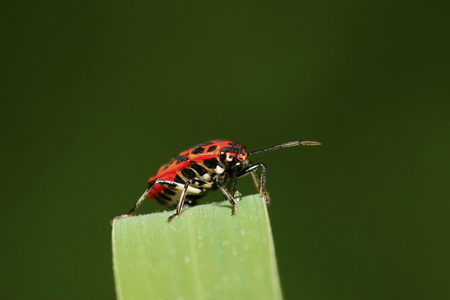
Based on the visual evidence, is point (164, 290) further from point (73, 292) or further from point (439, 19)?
point (439, 19)

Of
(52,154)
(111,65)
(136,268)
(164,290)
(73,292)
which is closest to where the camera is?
(164,290)

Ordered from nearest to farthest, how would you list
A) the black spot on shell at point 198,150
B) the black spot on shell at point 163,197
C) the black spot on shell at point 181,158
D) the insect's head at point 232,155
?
1. the insect's head at point 232,155
2. the black spot on shell at point 198,150
3. the black spot on shell at point 181,158
4. the black spot on shell at point 163,197

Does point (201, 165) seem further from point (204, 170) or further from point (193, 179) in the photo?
point (193, 179)

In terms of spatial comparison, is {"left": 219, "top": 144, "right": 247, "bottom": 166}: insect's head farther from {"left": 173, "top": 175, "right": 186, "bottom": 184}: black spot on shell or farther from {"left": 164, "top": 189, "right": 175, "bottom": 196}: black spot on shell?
{"left": 164, "top": 189, "right": 175, "bottom": 196}: black spot on shell

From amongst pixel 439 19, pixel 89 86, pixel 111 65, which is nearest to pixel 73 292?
pixel 89 86

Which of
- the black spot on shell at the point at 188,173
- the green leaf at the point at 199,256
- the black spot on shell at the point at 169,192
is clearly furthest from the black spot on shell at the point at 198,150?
the green leaf at the point at 199,256

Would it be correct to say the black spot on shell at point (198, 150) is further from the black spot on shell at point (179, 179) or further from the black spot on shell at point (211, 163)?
the black spot on shell at point (179, 179)

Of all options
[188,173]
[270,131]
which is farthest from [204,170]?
[270,131]

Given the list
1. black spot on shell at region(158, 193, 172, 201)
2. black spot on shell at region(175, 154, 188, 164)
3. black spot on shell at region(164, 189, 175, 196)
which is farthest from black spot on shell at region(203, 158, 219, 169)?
black spot on shell at region(158, 193, 172, 201)
